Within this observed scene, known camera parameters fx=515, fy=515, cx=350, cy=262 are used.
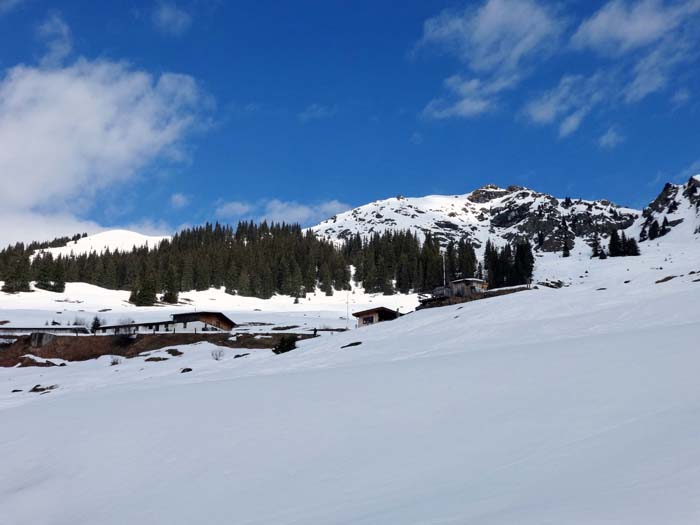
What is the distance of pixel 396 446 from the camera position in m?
10.2

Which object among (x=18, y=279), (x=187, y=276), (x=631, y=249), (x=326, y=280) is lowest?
(x=326, y=280)

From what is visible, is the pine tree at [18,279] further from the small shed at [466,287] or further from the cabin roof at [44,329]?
→ the small shed at [466,287]

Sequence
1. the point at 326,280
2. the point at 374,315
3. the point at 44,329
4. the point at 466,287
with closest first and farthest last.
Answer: the point at 44,329 → the point at 374,315 → the point at 466,287 → the point at 326,280

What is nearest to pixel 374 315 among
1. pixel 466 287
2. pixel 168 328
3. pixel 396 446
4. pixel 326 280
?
pixel 168 328

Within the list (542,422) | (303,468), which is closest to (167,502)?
(303,468)

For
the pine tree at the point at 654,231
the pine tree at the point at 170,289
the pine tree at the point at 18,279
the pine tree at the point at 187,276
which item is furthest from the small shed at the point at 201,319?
the pine tree at the point at 654,231

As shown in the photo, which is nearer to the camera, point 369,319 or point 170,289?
point 369,319

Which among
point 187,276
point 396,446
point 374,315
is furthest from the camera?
point 187,276

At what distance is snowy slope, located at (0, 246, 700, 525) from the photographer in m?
6.20

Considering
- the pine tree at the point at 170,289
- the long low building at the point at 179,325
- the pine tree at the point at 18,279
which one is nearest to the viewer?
the long low building at the point at 179,325

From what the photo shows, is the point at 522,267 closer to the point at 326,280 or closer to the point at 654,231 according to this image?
the point at 326,280

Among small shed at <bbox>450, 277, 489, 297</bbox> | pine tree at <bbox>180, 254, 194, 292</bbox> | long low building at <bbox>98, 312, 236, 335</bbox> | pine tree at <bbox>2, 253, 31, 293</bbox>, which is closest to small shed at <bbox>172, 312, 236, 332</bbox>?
long low building at <bbox>98, 312, 236, 335</bbox>

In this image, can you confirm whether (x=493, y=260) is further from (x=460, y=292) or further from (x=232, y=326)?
(x=232, y=326)

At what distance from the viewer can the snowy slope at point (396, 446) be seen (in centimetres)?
620
